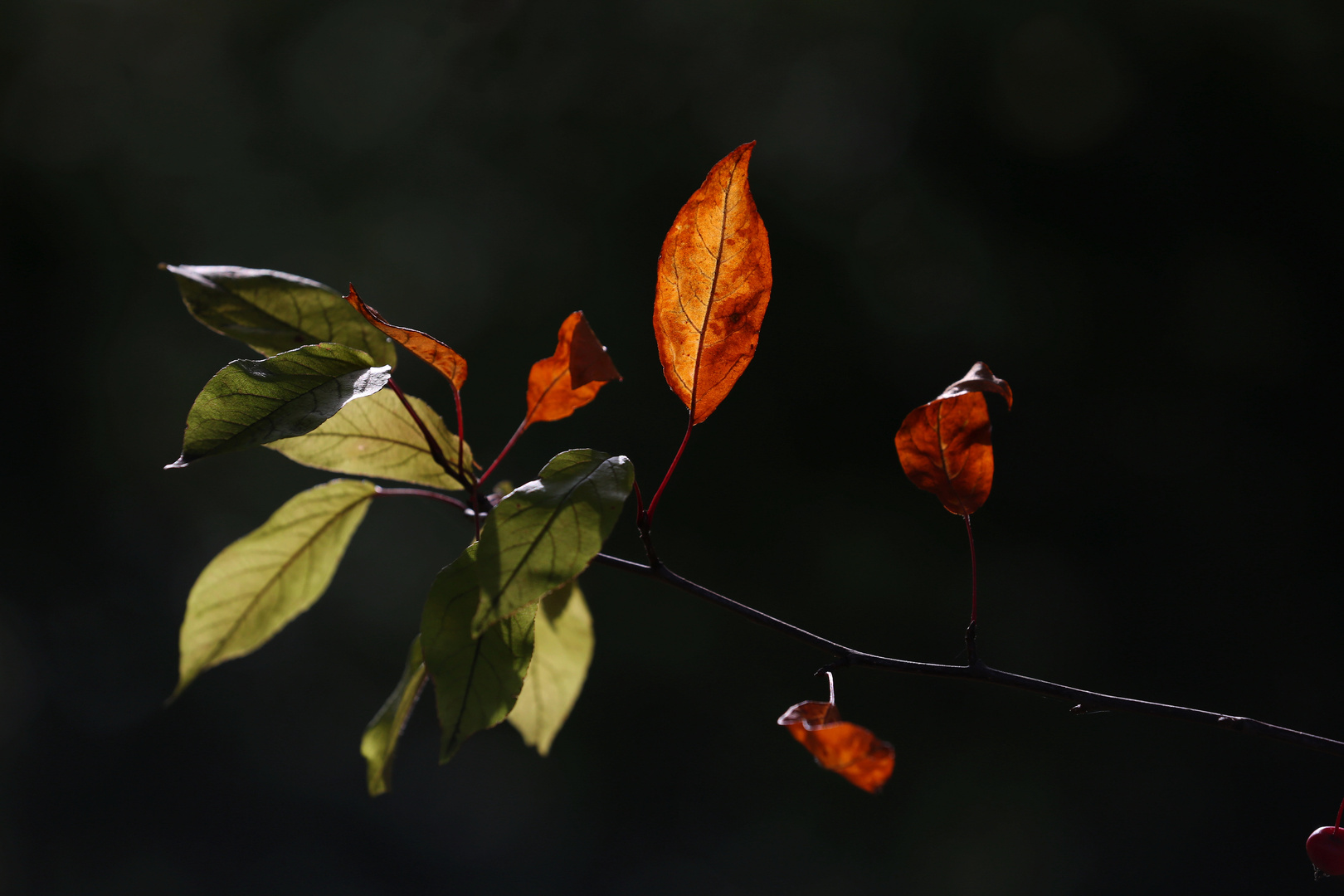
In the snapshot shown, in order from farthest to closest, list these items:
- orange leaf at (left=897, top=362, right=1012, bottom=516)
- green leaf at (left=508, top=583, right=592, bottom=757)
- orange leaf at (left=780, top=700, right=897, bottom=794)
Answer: green leaf at (left=508, top=583, right=592, bottom=757)
orange leaf at (left=897, top=362, right=1012, bottom=516)
orange leaf at (left=780, top=700, right=897, bottom=794)

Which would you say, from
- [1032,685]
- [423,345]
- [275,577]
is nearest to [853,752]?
[1032,685]

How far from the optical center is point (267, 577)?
0.54 m

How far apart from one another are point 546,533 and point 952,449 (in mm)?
228

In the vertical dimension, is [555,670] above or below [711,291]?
below

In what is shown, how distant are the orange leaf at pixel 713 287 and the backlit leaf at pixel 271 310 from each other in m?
0.19

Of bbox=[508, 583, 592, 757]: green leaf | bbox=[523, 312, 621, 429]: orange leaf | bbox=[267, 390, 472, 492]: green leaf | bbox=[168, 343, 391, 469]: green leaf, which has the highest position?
bbox=[168, 343, 391, 469]: green leaf

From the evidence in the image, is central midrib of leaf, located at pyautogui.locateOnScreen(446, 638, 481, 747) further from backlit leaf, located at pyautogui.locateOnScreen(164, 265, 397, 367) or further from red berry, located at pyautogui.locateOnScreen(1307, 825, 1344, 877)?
red berry, located at pyautogui.locateOnScreen(1307, 825, 1344, 877)

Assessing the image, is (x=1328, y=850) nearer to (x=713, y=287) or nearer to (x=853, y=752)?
(x=853, y=752)

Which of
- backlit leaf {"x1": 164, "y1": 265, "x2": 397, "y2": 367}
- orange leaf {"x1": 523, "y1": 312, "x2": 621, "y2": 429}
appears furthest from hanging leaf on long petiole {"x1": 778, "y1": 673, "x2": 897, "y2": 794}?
backlit leaf {"x1": 164, "y1": 265, "x2": 397, "y2": 367}

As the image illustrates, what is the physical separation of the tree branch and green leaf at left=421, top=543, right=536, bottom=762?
75 millimetres

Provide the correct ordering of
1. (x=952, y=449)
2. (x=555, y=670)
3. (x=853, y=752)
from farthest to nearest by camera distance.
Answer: (x=555, y=670) < (x=952, y=449) < (x=853, y=752)

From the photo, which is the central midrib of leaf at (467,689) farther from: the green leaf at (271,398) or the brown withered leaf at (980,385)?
→ the brown withered leaf at (980,385)

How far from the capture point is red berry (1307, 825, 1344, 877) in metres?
0.47

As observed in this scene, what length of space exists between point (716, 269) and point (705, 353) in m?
0.04
